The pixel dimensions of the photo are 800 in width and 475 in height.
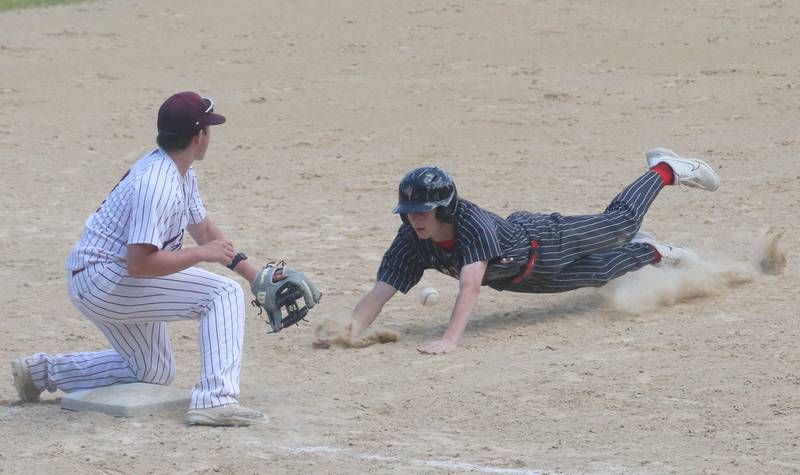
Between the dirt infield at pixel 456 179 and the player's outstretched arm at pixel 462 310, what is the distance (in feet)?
0.52

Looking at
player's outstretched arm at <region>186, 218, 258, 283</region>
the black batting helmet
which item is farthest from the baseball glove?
the black batting helmet

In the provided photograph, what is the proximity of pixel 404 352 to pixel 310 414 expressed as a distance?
1070 mm

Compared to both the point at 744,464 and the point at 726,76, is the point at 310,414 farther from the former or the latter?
the point at 726,76

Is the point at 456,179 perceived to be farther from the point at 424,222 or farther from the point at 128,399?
the point at 128,399

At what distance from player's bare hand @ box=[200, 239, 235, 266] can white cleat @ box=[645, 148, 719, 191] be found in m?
3.11

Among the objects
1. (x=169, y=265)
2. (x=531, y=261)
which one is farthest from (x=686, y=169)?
(x=169, y=265)

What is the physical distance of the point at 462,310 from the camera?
6.30 m

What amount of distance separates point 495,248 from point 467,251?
0.45 feet

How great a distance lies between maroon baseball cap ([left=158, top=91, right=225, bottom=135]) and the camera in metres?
5.10

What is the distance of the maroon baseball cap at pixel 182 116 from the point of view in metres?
5.10

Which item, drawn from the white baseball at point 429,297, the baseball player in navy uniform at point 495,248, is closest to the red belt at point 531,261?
the baseball player in navy uniform at point 495,248

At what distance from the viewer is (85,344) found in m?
6.71

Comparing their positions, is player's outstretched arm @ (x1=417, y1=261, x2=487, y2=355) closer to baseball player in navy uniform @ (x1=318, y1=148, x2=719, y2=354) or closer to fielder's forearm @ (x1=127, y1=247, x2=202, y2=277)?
baseball player in navy uniform @ (x1=318, y1=148, x2=719, y2=354)

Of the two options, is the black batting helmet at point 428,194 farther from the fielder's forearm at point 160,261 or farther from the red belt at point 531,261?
the fielder's forearm at point 160,261
